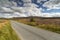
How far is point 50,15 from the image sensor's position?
1927cm

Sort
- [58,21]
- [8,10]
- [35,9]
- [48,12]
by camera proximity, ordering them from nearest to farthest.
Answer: [58,21], [48,12], [35,9], [8,10]

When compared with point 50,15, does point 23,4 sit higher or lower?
higher

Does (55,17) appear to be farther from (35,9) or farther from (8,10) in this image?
(8,10)

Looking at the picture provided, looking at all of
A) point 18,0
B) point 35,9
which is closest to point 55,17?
point 35,9

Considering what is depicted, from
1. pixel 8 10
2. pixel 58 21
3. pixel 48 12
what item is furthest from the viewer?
pixel 8 10

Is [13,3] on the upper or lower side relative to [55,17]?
upper

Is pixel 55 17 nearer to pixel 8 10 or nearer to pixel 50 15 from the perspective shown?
pixel 50 15

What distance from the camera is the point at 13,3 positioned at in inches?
763

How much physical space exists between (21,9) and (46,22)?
3249mm

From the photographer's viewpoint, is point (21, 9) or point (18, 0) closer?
point (18, 0)

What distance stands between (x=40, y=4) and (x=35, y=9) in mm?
1654

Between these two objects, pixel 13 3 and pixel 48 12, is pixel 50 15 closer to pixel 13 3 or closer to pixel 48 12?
pixel 48 12

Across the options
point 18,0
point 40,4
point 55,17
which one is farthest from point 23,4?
point 55,17

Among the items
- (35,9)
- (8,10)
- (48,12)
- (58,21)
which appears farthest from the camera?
(8,10)
